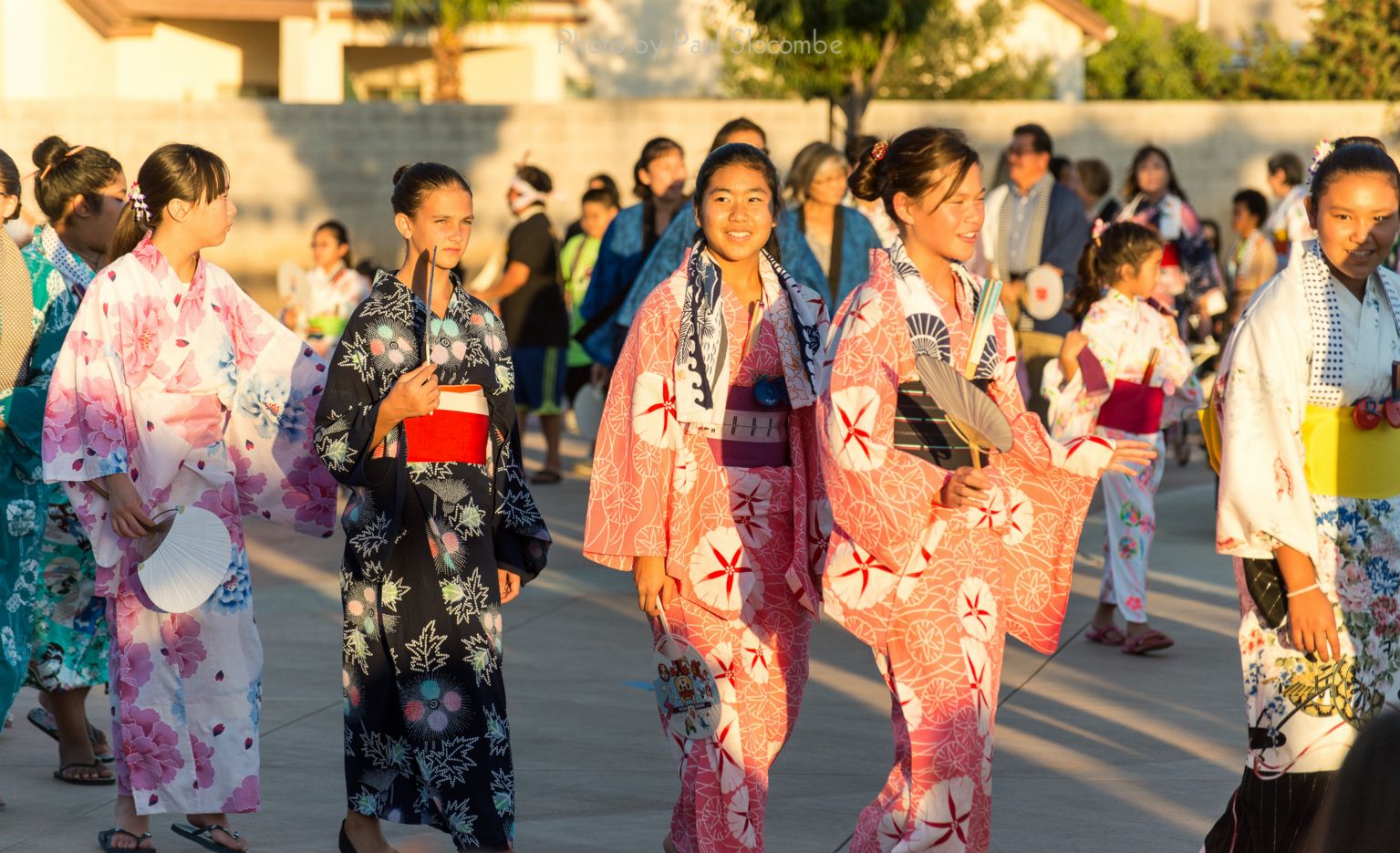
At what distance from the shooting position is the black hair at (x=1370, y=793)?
177 cm

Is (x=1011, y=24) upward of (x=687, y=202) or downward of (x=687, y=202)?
upward

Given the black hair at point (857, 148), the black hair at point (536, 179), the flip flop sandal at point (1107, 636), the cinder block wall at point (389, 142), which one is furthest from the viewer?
the cinder block wall at point (389, 142)

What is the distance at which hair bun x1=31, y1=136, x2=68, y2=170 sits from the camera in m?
5.58

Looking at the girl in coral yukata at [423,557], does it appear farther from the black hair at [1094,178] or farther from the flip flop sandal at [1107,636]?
the black hair at [1094,178]

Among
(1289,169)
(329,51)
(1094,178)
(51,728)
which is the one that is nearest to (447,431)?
(51,728)

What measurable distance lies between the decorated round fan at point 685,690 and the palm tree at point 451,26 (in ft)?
75.1

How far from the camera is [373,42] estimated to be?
28.2m

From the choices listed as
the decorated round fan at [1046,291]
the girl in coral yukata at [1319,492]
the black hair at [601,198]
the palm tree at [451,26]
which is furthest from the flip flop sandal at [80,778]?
the palm tree at [451,26]

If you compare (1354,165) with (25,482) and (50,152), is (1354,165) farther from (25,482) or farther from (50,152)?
(50,152)

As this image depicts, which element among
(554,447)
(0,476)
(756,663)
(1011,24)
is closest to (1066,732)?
(756,663)

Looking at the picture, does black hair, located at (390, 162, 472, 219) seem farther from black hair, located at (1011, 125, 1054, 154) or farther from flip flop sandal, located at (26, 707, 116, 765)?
black hair, located at (1011, 125, 1054, 154)

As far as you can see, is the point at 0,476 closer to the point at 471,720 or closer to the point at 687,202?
the point at 471,720

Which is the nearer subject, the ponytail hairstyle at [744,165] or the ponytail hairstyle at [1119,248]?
the ponytail hairstyle at [744,165]

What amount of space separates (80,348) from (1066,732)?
3272 millimetres
